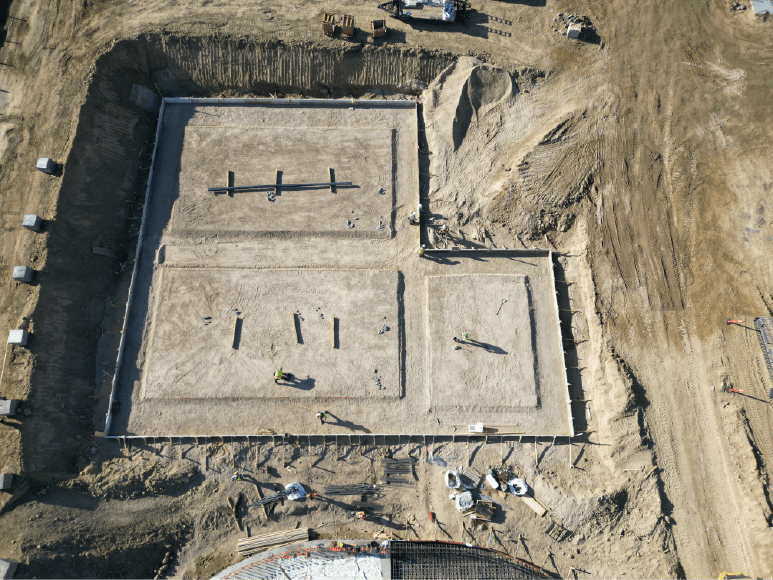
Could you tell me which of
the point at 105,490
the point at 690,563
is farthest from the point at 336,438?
the point at 690,563

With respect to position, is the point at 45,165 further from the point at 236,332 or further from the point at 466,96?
the point at 466,96

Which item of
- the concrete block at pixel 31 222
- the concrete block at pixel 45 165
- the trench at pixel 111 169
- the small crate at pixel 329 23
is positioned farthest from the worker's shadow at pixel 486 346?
the concrete block at pixel 45 165

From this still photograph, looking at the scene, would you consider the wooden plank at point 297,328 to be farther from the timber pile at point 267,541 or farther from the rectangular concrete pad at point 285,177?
the timber pile at point 267,541

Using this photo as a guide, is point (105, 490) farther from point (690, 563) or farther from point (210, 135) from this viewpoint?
point (690, 563)

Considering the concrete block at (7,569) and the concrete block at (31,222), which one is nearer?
the concrete block at (7,569)

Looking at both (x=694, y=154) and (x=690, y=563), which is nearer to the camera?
(x=690, y=563)

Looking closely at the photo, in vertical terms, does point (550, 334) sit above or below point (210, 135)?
below
